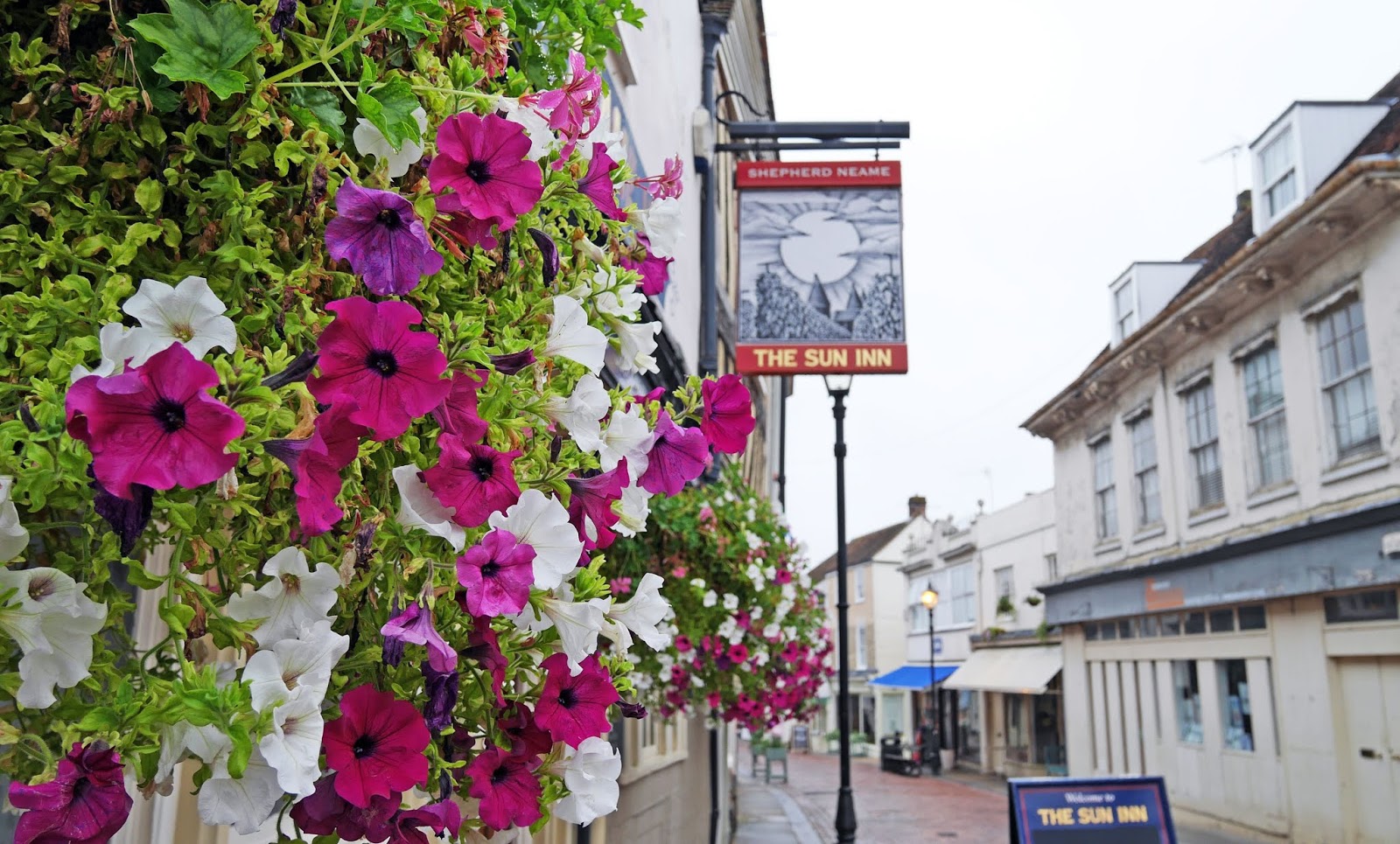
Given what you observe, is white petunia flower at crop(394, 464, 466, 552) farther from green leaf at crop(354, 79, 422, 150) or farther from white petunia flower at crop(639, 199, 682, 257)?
white petunia flower at crop(639, 199, 682, 257)

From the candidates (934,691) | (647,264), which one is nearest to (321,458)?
(647,264)

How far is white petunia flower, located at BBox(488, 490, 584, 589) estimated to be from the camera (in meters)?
1.19

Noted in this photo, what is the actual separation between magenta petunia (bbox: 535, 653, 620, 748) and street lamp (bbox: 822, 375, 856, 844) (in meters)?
8.16

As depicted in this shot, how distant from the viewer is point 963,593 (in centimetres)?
3631

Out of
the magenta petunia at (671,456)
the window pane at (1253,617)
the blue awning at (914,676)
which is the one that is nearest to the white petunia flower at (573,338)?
the magenta petunia at (671,456)

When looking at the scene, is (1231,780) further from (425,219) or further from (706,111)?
(425,219)

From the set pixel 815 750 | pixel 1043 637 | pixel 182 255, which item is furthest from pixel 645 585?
pixel 815 750

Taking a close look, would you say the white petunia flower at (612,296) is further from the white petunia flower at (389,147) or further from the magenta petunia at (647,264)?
the white petunia flower at (389,147)

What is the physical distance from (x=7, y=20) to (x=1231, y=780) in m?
19.4

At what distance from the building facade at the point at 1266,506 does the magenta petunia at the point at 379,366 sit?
46.4 feet

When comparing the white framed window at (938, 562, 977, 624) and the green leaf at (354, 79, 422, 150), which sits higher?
the white framed window at (938, 562, 977, 624)

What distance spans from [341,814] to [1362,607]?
15.6 metres

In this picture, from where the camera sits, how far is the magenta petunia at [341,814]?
1.08 m

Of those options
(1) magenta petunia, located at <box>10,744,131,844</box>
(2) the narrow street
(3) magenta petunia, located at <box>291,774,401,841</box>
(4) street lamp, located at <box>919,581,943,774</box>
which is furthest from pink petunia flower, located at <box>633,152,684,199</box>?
(4) street lamp, located at <box>919,581,943,774</box>
